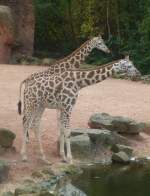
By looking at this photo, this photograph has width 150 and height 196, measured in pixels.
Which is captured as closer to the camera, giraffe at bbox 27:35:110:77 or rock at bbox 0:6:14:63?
giraffe at bbox 27:35:110:77

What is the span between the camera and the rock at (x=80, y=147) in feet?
38.7

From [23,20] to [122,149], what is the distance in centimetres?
1533

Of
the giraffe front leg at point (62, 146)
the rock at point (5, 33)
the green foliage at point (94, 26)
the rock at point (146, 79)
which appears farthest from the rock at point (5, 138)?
the green foliage at point (94, 26)

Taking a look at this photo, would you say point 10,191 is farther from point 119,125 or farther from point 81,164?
point 119,125

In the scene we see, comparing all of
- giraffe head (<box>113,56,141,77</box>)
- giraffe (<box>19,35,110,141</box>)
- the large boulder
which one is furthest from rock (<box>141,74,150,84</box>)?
giraffe head (<box>113,56,141,77</box>)

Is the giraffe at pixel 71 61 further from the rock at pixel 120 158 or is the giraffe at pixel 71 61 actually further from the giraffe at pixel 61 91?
the rock at pixel 120 158

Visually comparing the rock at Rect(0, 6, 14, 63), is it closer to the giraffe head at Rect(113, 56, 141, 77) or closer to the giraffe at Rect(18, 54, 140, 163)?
the giraffe at Rect(18, 54, 140, 163)

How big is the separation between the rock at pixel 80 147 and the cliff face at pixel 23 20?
15070mm

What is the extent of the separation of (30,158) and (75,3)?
21.2 m

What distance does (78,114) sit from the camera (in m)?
15.2

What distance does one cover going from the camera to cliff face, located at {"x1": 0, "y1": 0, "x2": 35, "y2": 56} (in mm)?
26594

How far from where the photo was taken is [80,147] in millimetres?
11805

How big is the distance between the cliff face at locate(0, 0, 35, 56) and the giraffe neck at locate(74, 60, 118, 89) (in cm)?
1547

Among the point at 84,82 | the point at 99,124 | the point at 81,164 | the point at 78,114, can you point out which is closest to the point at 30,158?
the point at 81,164
